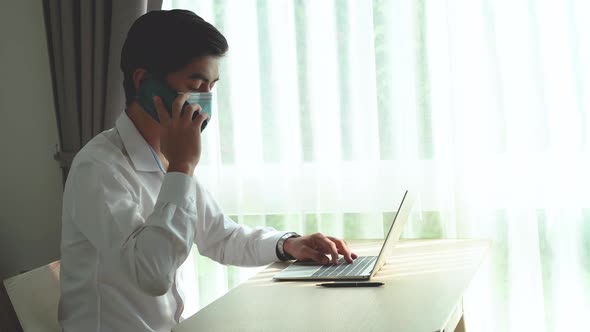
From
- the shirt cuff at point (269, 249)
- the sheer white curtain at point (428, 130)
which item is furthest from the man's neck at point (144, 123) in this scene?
the sheer white curtain at point (428, 130)

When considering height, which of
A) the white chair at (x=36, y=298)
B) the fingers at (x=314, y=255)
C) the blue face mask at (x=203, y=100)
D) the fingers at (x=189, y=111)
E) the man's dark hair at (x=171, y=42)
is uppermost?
the man's dark hair at (x=171, y=42)

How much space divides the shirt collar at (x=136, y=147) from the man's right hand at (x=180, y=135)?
94 mm

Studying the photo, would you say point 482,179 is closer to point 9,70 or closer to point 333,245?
point 333,245

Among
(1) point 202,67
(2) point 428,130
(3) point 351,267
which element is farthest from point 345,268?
(2) point 428,130

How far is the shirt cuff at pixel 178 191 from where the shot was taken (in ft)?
5.82

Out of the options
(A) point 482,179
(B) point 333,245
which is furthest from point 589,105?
(B) point 333,245

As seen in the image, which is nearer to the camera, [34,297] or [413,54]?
[34,297]

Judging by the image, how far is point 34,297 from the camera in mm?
1972

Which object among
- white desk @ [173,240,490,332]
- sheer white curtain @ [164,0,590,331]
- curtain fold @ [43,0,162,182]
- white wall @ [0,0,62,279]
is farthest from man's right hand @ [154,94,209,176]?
white wall @ [0,0,62,279]

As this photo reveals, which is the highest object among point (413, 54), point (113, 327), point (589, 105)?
point (413, 54)

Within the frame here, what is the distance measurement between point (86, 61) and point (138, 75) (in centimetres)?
126

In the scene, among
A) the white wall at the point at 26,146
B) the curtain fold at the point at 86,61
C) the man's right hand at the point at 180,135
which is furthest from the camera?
the white wall at the point at 26,146

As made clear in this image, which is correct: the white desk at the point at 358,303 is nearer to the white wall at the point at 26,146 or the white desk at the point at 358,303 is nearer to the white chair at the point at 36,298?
the white chair at the point at 36,298

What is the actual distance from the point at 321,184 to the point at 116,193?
4.60 ft
